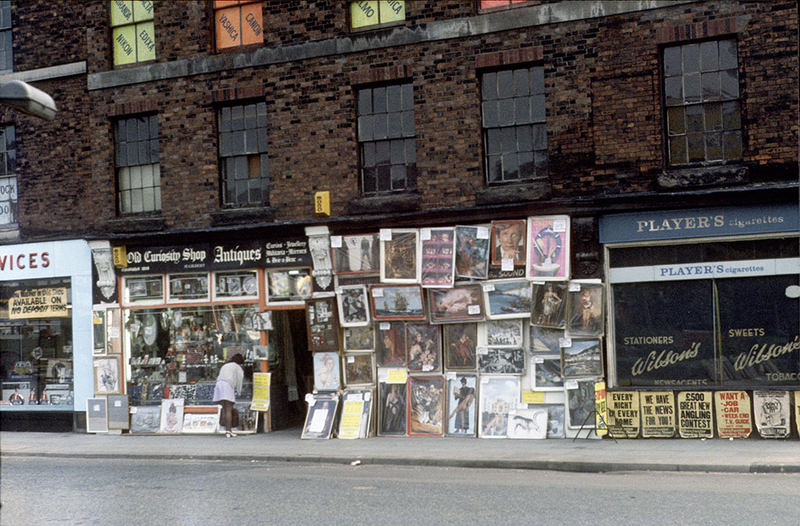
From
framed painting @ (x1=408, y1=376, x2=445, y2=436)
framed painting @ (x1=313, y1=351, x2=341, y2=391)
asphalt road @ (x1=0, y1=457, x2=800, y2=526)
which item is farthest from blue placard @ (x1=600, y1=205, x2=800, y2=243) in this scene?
framed painting @ (x1=313, y1=351, x2=341, y2=391)

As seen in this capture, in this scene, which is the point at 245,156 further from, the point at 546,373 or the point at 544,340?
the point at 546,373

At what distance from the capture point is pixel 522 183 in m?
16.8

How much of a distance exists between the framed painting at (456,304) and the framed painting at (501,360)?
612mm

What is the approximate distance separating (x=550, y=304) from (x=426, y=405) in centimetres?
287

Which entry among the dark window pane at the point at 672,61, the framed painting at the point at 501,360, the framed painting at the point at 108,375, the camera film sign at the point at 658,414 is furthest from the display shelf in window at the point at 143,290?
the dark window pane at the point at 672,61

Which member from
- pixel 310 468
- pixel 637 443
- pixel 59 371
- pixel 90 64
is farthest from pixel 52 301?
→ pixel 637 443

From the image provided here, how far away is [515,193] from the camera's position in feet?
54.7

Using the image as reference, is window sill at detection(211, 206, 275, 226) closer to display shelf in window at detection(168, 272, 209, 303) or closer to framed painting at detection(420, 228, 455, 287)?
display shelf in window at detection(168, 272, 209, 303)

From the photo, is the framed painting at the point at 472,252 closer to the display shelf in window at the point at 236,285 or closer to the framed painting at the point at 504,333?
the framed painting at the point at 504,333

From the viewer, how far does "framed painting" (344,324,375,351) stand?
58.1 feet

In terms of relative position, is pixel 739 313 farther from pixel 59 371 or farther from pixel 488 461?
pixel 59 371

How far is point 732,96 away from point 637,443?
570cm

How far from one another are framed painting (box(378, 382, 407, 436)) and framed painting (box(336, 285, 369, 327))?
1.27 meters

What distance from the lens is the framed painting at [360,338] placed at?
58.1 feet
